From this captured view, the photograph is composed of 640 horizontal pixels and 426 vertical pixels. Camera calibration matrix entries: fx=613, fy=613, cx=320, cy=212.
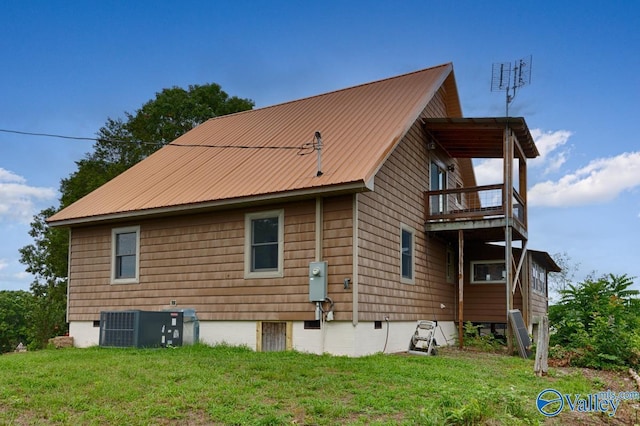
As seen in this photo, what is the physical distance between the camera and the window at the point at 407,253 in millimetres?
14816

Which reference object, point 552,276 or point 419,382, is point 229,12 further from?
point 552,276

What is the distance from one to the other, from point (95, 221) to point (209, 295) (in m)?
4.30

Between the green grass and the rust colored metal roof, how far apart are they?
368 cm

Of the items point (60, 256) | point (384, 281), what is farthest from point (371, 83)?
point (60, 256)

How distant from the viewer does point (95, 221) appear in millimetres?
16219

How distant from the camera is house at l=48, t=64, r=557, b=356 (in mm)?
12508

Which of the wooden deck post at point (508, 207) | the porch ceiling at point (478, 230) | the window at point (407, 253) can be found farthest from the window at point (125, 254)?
the wooden deck post at point (508, 207)

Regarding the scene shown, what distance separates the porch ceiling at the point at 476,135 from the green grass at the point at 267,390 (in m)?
6.35

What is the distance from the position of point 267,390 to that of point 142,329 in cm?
583

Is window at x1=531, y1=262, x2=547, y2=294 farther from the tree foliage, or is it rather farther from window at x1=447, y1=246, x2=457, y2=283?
the tree foliage

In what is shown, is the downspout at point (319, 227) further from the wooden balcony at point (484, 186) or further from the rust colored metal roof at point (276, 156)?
the wooden balcony at point (484, 186)

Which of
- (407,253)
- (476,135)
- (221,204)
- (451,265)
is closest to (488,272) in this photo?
(451,265)

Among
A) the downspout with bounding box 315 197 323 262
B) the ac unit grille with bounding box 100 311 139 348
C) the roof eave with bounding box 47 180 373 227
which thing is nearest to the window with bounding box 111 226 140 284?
the roof eave with bounding box 47 180 373 227

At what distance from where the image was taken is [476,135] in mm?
16859
